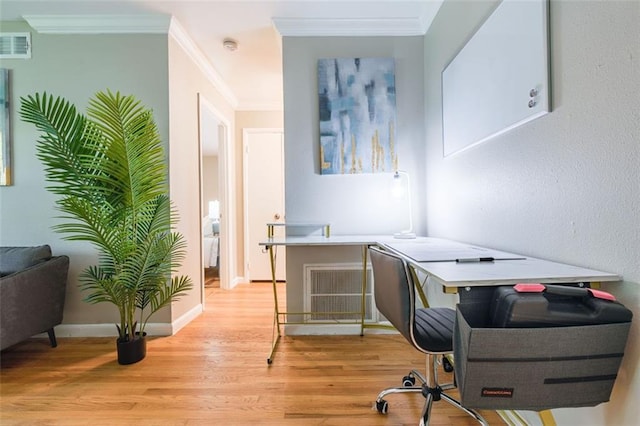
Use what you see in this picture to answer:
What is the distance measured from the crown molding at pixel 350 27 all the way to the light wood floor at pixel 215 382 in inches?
99.7

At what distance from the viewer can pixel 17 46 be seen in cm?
253

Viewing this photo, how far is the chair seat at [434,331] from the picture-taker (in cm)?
123

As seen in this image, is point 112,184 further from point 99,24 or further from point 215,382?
point 99,24

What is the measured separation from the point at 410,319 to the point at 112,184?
6.39ft

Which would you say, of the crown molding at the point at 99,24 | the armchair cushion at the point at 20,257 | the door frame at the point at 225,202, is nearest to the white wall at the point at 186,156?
the crown molding at the point at 99,24

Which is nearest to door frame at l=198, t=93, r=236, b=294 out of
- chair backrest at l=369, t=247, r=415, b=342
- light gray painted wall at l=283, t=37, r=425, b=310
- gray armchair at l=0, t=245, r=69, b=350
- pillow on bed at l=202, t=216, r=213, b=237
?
light gray painted wall at l=283, t=37, r=425, b=310

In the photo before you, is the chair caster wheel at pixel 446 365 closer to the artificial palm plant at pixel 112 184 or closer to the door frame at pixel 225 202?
the artificial palm plant at pixel 112 184

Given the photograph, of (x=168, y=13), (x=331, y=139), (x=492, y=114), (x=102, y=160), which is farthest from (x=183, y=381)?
(x=168, y=13)

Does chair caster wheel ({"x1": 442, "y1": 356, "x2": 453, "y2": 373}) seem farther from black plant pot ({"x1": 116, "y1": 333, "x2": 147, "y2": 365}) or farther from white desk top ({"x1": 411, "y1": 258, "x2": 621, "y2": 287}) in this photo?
black plant pot ({"x1": 116, "y1": 333, "x2": 147, "y2": 365})

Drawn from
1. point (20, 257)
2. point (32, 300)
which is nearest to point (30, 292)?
point (32, 300)

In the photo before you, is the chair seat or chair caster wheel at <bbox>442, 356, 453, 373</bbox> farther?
chair caster wheel at <bbox>442, 356, 453, 373</bbox>

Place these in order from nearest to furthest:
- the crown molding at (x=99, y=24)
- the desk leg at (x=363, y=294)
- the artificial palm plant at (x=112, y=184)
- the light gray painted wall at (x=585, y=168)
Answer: the light gray painted wall at (x=585, y=168)
the artificial palm plant at (x=112, y=184)
the desk leg at (x=363, y=294)
the crown molding at (x=99, y=24)

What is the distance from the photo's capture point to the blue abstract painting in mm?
2561

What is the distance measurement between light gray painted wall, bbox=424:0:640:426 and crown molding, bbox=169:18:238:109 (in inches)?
93.4
